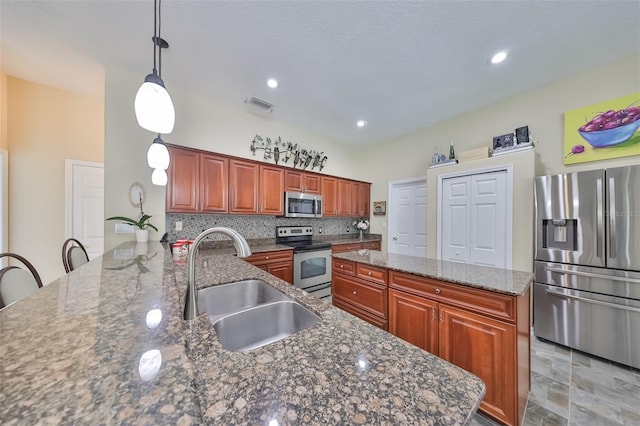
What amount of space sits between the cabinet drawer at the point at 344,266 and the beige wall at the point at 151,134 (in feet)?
7.31

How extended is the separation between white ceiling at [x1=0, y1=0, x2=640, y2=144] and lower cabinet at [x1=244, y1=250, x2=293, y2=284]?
2.21 meters

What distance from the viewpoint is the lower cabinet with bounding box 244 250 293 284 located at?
9.87 ft

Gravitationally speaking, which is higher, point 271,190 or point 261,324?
point 271,190

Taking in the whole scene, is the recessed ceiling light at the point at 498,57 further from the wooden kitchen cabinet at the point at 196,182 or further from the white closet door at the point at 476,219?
the wooden kitchen cabinet at the point at 196,182

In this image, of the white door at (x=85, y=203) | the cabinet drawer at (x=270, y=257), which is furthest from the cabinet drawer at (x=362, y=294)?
the white door at (x=85, y=203)

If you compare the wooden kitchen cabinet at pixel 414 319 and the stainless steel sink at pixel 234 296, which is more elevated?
the stainless steel sink at pixel 234 296

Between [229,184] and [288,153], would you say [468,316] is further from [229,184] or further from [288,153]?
[288,153]

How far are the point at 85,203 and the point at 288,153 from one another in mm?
3018

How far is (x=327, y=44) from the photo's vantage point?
2.14m

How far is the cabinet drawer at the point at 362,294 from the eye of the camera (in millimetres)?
2006

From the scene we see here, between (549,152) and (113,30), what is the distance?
4.91 m

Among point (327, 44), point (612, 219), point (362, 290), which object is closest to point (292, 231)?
point (362, 290)

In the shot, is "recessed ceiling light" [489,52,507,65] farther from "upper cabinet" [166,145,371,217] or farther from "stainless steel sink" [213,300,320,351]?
"stainless steel sink" [213,300,320,351]

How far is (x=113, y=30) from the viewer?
200 cm
